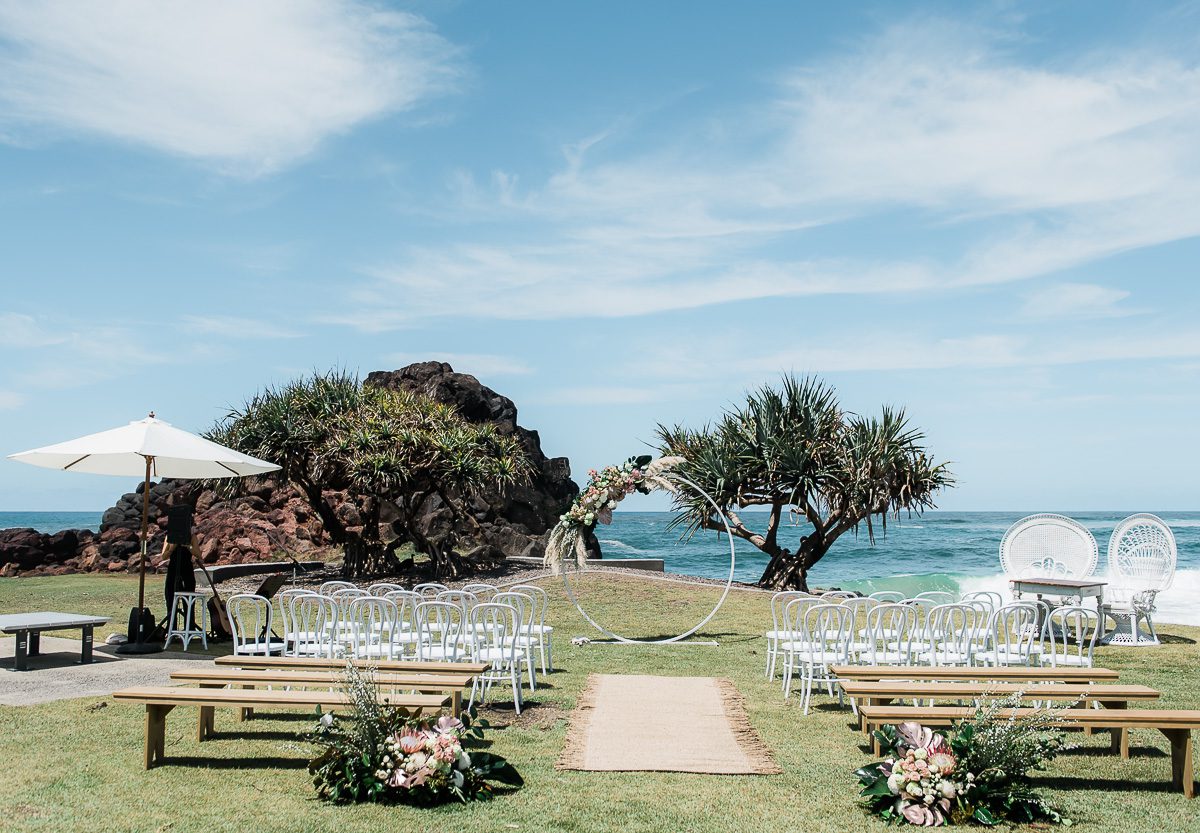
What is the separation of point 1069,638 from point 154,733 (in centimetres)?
1122

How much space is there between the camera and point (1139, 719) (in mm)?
5535

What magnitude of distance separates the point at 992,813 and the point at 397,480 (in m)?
15.4

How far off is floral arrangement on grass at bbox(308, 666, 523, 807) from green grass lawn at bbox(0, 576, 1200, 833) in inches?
4.6

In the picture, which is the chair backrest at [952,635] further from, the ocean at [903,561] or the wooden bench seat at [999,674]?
the ocean at [903,561]

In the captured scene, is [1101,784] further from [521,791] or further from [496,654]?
[496,654]

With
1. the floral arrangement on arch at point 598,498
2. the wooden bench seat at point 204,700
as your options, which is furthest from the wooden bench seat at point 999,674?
the floral arrangement on arch at point 598,498

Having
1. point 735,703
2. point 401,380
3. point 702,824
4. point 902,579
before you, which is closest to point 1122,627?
point 735,703

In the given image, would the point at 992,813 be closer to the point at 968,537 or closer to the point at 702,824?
the point at 702,824

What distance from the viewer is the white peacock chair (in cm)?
1225

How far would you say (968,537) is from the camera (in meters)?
64.2

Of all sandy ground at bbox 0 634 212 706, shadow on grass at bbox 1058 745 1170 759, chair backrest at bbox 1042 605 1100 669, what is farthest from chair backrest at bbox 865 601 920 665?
sandy ground at bbox 0 634 212 706

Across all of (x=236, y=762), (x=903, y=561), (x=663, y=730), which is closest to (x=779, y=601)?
(x=663, y=730)

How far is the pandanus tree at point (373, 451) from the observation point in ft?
63.7

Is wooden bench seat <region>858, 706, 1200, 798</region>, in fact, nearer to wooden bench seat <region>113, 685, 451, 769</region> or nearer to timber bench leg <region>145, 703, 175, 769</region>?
wooden bench seat <region>113, 685, 451, 769</region>
